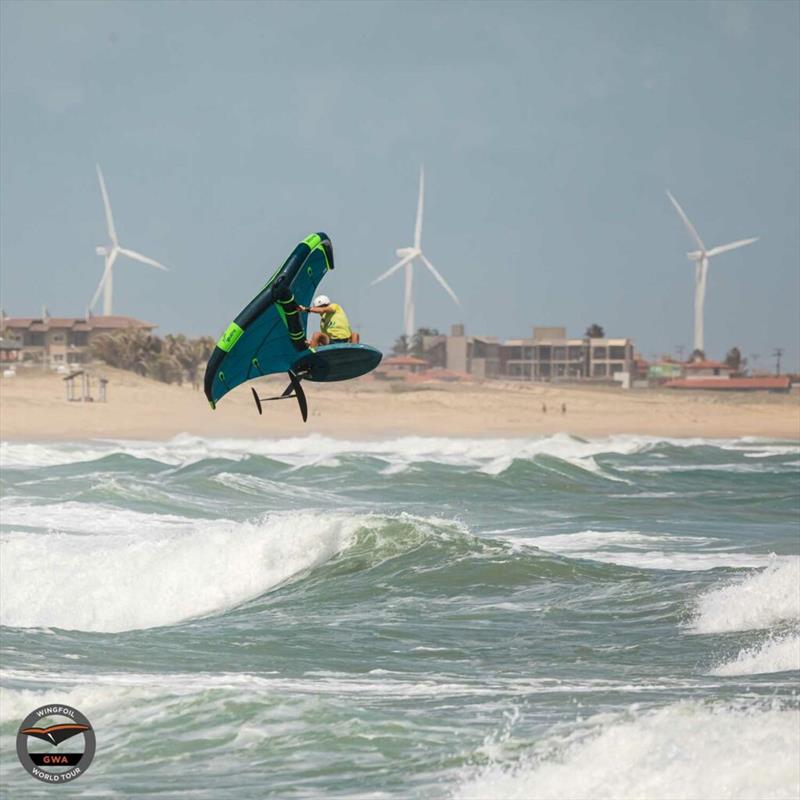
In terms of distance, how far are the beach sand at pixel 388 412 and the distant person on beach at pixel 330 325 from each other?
4663 cm

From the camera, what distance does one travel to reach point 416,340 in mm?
115938

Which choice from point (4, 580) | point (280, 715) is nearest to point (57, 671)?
point (280, 715)

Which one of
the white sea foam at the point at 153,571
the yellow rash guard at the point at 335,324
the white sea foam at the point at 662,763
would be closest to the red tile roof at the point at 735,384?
the white sea foam at the point at 153,571

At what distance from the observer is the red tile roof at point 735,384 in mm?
84125

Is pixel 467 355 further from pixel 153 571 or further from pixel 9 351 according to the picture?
pixel 153 571

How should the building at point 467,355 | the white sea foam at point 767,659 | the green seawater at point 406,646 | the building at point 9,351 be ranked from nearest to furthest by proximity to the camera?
the green seawater at point 406,646, the white sea foam at point 767,659, the building at point 9,351, the building at point 467,355

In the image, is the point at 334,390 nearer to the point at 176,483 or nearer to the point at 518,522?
the point at 176,483

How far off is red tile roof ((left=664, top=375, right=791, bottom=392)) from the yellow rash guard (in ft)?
258

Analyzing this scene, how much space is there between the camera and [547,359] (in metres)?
99.3

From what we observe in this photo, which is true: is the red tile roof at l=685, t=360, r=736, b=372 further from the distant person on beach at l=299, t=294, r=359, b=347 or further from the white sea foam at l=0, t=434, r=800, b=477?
the distant person on beach at l=299, t=294, r=359, b=347

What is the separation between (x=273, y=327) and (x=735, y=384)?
269 ft

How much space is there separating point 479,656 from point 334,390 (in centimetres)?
5838

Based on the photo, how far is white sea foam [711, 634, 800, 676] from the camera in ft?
50.0

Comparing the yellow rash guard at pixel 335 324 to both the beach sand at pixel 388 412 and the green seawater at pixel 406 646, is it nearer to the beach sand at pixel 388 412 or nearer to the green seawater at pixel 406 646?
the green seawater at pixel 406 646
